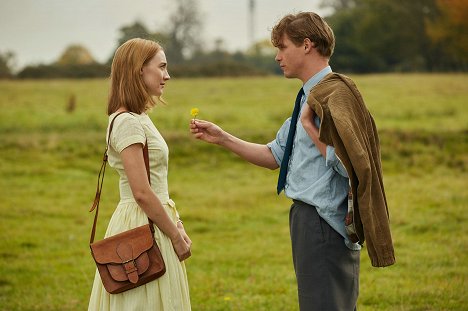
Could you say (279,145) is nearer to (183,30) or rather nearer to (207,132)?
(207,132)

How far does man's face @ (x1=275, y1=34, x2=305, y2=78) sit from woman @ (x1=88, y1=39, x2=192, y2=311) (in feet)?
2.30

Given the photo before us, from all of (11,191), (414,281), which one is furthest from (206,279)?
(11,191)

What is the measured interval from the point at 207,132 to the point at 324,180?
3.55 feet

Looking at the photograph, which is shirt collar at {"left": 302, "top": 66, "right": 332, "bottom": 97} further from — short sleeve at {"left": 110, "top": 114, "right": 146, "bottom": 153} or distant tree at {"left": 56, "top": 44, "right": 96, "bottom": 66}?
distant tree at {"left": 56, "top": 44, "right": 96, "bottom": 66}

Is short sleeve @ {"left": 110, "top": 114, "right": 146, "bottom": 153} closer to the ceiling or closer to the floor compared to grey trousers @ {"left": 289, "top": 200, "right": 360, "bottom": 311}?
closer to the ceiling

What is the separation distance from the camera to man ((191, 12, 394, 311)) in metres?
4.25

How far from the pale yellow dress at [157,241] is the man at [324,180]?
0.71 m

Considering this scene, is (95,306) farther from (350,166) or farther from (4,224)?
(4,224)

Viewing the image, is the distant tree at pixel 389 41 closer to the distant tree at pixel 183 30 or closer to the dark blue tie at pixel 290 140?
the distant tree at pixel 183 30

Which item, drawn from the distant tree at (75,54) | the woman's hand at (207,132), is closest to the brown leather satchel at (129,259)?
the woman's hand at (207,132)

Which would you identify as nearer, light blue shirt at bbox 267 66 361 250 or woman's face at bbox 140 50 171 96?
light blue shirt at bbox 267 66 361 250

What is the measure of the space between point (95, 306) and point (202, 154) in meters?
14.7

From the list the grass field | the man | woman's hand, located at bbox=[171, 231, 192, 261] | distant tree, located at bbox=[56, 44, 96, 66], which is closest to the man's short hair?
the man

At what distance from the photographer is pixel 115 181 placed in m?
16.9
